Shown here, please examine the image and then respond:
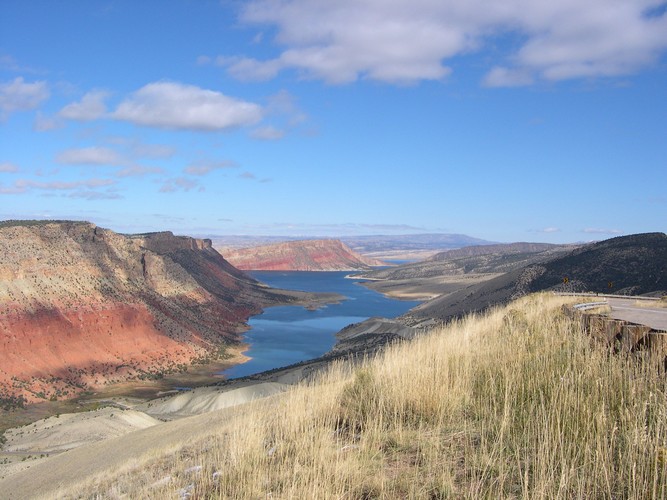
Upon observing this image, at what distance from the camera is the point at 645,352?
6.05 metres

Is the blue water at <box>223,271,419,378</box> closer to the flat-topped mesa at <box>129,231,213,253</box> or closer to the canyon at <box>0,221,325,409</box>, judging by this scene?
the canyon at <box>0,221,325,409</box>

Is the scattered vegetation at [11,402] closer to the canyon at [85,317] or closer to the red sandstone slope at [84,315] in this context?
the canyon at [85,317]

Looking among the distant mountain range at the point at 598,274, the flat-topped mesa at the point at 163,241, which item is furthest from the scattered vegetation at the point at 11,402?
the flat-topped mesa at the point at 163,241

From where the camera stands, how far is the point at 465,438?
4859mm

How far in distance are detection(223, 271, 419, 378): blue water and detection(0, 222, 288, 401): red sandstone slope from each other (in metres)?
6.05

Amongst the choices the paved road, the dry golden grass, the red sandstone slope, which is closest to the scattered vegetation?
the red sandstone slope

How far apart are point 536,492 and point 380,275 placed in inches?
7308

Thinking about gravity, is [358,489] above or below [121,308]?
above

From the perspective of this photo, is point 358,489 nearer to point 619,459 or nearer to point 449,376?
point 619,459

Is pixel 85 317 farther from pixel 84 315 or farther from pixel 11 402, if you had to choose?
pixel 11 402

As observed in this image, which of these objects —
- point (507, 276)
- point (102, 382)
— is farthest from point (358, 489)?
point (507, 276)

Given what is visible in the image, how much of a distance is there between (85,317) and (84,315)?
22cm

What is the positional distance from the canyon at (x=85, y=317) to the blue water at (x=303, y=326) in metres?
5.14

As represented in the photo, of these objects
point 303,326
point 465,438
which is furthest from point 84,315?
point 465,438
